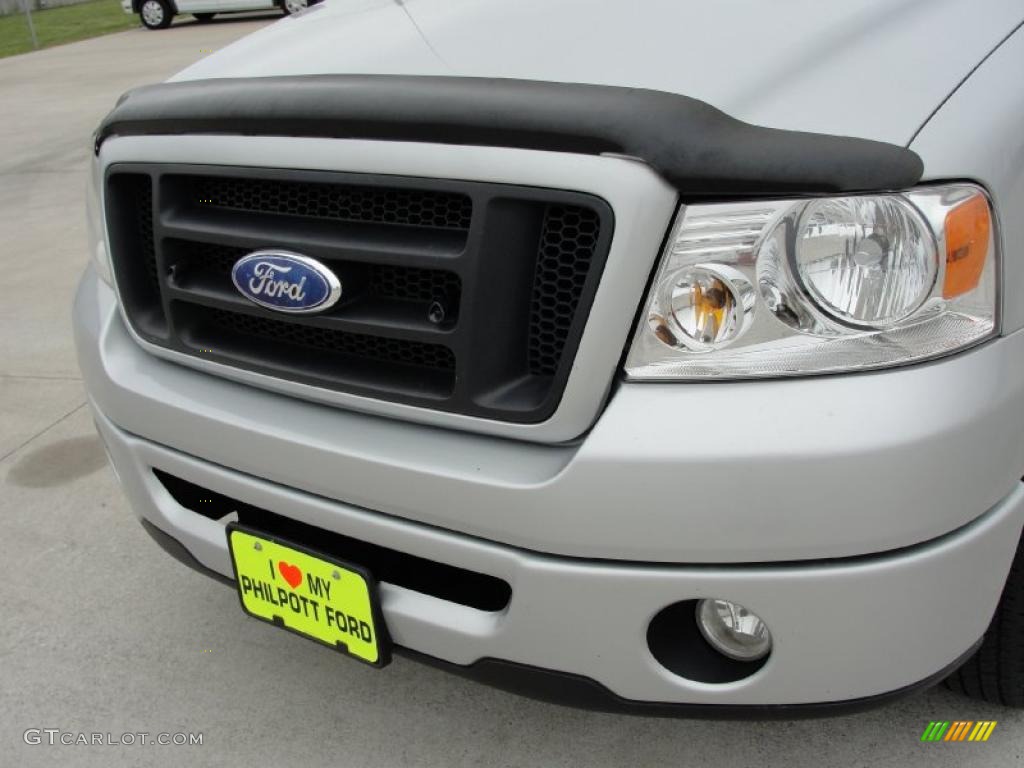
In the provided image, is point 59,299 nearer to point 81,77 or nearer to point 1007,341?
point 1007,341

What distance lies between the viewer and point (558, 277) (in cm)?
146

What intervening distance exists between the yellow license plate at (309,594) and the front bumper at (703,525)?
0.06 metres

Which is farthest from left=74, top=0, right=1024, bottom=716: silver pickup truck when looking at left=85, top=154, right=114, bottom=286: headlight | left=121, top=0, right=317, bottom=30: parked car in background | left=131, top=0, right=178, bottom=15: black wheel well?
left=131, top=0, right=178, bottom=15: black wheel well

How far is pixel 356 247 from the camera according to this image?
5.18 feet

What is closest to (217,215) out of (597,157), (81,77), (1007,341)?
(597,157)

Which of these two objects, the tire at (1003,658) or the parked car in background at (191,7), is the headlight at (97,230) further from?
the parked car in background at (191,7)

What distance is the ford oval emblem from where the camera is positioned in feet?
5.30

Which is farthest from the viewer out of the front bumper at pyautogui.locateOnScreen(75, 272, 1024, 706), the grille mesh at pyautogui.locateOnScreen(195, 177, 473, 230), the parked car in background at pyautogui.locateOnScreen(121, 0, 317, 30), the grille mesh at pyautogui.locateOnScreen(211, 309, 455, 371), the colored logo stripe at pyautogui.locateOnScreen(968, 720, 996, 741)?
the parked car in background at pyautogui.locateOnScreen(121, 0, 317, 30)

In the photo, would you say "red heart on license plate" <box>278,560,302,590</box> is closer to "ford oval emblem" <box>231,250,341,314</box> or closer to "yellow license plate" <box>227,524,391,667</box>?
"yellow license plate" <box>227,524,391,667</box>

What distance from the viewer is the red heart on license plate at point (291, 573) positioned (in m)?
1.80

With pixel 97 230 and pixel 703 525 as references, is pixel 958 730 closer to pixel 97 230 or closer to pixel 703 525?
pixel 703 525

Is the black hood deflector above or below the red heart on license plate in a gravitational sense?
above

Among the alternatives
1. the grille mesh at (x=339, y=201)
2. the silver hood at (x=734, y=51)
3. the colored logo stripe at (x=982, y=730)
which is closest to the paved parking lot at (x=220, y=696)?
the colored logo stripe at (x=982, y=730)

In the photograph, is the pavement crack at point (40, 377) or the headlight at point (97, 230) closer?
the headlight at point (97, 230)
